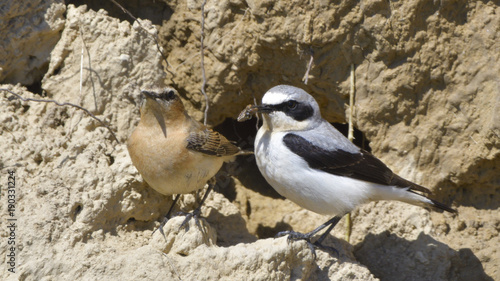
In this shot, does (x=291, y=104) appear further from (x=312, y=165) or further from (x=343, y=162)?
(x=343, y=162)

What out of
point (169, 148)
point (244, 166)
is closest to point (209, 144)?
point (169, 148)

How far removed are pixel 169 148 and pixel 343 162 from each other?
165 cm

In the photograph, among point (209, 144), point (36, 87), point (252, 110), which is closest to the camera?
point (252, 110)

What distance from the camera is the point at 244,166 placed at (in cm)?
745

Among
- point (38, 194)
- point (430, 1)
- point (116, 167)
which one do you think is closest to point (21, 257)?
point (38, 194)

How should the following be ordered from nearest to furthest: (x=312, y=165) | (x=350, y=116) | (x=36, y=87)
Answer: (x=312, y=165), (x=36, y=87), (x=350, y=116)

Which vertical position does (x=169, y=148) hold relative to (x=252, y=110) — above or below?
below

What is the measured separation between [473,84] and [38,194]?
448cm

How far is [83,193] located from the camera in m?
4.94

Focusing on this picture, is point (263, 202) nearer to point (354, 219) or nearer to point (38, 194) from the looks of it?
point (354, 219)

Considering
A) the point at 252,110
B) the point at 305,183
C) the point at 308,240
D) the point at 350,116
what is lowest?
the point at 308,240

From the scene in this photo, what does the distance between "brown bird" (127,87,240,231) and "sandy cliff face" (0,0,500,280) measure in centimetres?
23

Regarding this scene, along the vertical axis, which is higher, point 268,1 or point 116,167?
point 268,1

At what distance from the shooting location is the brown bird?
5105 mm
